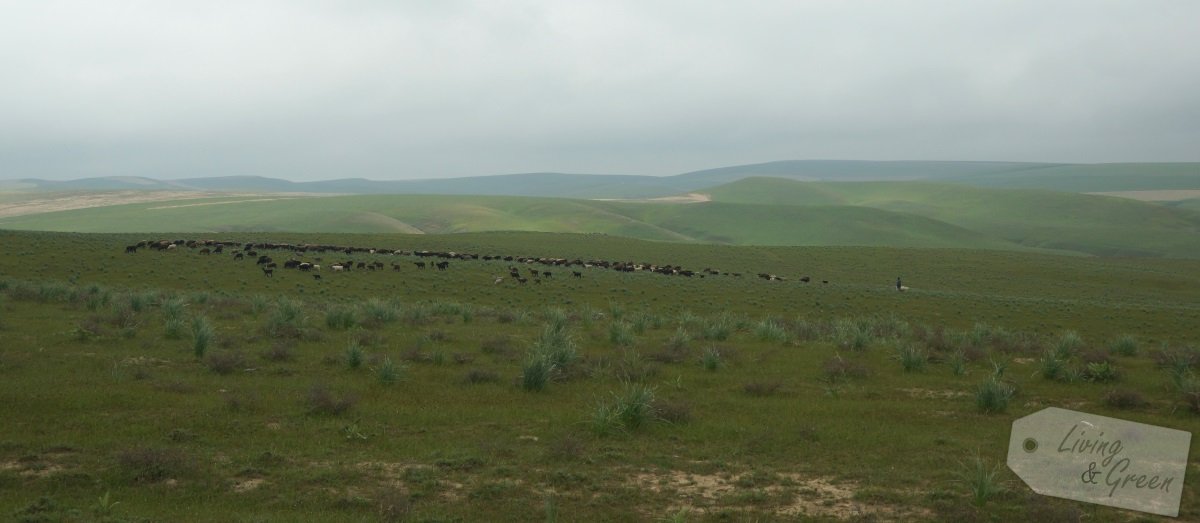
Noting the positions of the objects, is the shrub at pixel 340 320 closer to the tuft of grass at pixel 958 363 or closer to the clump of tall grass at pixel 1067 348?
the tuft of grass at pixel 958 363

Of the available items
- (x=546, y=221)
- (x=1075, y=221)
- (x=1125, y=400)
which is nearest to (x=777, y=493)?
(x=1125, y=400)

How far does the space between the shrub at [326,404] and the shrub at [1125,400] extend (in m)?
13.1

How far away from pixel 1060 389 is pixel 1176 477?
5.95 m

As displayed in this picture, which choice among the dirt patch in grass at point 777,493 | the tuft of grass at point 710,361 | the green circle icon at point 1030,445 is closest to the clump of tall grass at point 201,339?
the tuft of grass at point 710,361

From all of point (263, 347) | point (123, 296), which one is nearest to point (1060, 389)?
point (263, 347)

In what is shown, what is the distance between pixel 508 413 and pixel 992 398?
8204 millimetres

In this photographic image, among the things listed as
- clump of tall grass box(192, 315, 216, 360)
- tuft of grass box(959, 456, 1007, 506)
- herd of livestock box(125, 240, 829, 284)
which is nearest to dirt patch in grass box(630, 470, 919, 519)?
tuft of grass box(959, 456, 1007, 506)

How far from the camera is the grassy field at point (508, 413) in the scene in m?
8.80

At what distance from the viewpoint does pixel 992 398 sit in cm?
1352

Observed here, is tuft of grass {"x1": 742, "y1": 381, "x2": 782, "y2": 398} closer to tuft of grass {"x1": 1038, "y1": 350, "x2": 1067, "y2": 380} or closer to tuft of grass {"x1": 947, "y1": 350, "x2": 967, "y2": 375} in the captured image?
tuft of grass {"x1": 947, "y1": 350, "x2": 967, "y2": 375}

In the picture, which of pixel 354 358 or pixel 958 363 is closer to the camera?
pixel 354 358

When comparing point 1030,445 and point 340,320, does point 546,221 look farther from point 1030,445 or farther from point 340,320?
point 1030,445

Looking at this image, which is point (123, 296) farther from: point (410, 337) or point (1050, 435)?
point (1050, 435)

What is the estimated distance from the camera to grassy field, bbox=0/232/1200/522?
8805mm
